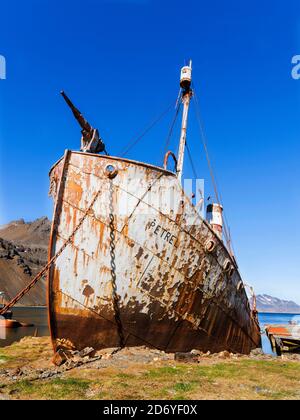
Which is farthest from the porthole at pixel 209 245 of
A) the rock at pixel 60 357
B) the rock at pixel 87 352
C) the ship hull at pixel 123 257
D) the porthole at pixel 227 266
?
the rock at pixel 60 357

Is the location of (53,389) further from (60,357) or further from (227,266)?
(227,266)

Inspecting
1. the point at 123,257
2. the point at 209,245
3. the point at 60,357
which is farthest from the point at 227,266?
the point at 60,357

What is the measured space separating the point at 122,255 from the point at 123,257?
0.07 metres

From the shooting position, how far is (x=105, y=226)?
33.4 ft

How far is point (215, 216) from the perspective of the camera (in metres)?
14.3

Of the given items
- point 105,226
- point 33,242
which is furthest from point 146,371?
point 33,242

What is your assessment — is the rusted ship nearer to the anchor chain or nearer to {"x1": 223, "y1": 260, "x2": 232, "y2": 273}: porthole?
the anchor chain

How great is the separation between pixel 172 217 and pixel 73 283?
3.58 m

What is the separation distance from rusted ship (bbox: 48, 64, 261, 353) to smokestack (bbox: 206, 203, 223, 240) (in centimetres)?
249

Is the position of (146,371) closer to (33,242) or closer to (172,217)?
(172,217)

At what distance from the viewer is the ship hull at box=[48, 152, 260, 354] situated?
10016mm

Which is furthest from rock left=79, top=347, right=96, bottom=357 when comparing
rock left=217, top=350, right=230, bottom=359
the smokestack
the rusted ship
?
the smokestack

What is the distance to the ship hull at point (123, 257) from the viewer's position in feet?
32.9

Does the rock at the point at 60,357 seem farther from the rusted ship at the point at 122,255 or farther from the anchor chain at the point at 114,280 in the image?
the anchor chain at the point at 114,280
